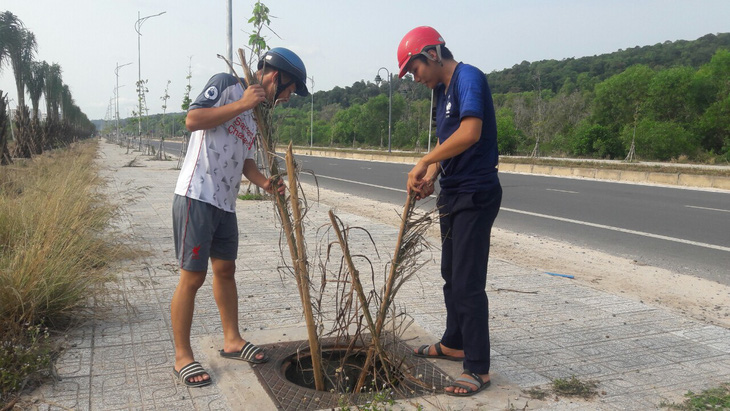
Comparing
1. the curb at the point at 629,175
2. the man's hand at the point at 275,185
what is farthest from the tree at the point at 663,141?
the man's hand at the point at 275,185

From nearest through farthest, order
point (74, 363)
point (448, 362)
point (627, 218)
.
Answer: point (74, 363), point (448, 362), point (627, 218)

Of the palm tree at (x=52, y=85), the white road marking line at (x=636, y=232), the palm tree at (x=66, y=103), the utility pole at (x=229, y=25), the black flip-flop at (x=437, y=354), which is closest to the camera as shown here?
the black flip-flop at (x=437, y=354)

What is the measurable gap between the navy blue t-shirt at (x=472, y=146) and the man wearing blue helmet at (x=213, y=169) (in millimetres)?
777

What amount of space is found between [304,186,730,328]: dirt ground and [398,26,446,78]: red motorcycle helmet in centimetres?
308

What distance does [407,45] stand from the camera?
3057mm

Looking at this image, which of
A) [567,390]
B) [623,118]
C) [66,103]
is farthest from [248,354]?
[66,103]

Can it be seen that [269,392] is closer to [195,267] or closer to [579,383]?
→ [195,267]

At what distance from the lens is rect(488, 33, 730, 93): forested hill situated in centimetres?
5259

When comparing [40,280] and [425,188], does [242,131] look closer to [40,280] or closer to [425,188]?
[425,188]

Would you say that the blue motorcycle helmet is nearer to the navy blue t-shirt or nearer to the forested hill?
the navy blue t-shirt

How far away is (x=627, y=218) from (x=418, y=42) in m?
8.25

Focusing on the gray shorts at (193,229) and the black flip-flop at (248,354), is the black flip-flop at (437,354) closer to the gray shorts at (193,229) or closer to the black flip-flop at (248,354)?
the black flip-flop at (248,354)

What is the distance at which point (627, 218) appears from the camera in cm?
1009

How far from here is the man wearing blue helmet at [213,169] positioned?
301 centimetres
